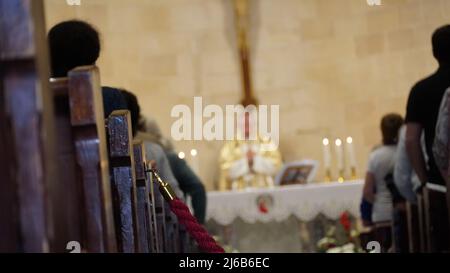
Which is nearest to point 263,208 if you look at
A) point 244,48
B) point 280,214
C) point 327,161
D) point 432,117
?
point 280,214

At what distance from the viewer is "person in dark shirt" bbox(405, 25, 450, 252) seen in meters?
4.42

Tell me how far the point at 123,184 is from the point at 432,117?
2.20m

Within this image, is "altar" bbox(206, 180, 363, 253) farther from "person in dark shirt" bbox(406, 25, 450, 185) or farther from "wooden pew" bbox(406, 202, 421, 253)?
"person in dark shirt" bbox(406, 25, 450, 185)

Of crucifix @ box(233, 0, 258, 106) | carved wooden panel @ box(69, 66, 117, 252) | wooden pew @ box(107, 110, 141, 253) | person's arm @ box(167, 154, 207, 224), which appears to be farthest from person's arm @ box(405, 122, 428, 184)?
crucifix @ box(233, 0, 258, 106)

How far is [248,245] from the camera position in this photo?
743 centimetres

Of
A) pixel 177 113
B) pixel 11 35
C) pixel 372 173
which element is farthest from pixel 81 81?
pixel 177 113

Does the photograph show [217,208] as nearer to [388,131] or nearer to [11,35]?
[388,131]

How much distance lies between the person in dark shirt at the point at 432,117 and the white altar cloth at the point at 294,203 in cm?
250

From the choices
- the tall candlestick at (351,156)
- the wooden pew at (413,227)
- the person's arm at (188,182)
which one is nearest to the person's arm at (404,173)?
the wooden pew at (413,227)

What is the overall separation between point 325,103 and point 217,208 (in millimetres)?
2130

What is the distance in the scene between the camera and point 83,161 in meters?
1.98

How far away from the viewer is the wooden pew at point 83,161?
6.23ft

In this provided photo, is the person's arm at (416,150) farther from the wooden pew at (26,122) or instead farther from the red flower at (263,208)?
the wooden pew at (26,122)

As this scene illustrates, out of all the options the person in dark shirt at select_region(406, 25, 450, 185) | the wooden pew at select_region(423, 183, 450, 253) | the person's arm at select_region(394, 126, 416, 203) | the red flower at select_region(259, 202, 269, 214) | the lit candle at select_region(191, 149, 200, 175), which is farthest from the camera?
the lit candle at select_region(191, 149, 200, 175)
